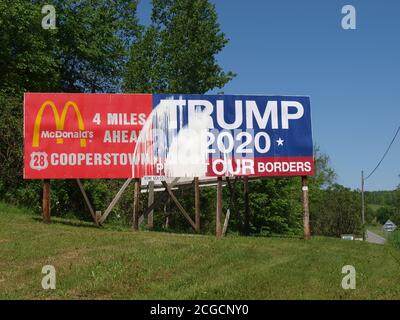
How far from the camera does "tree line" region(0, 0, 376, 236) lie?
27141mm

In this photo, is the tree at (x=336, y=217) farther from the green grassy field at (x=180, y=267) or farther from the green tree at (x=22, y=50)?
the green grassy field at (x=180, y=267)

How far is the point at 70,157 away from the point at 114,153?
4.79ft

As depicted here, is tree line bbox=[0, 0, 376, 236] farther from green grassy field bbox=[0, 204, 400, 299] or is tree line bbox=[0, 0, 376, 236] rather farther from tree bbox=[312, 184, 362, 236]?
tree bbox=[312, 184, 362, 236]

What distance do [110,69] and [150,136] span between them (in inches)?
916

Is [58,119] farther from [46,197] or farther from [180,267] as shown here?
[180,267]

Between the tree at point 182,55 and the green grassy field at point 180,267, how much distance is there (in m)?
30.6

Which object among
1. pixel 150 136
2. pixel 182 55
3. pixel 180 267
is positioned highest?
pixel 182 55

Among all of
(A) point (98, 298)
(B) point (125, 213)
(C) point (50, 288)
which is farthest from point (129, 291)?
(B) point (125, 213)

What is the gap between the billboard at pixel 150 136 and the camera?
1847cm

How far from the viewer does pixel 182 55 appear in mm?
46031

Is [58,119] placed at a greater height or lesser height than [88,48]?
lesser

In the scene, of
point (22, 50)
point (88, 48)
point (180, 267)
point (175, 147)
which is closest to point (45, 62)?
point (22, 50)

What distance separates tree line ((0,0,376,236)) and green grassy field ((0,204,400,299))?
8131 millimetres

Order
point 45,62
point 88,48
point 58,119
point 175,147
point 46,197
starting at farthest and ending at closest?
1. point 88,48
2. point 45,62
3. point 46,197
4. point 175,147
5. point 58,119
